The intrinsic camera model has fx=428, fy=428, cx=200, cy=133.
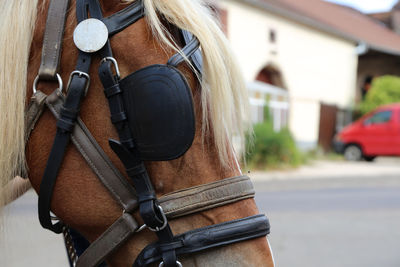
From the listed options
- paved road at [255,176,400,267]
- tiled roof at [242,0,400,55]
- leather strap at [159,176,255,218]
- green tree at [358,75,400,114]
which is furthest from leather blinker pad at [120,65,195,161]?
green tree at [358,75,400,114]

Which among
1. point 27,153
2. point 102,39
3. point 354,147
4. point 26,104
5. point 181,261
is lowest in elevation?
point 354,147

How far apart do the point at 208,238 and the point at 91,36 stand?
0.61 m

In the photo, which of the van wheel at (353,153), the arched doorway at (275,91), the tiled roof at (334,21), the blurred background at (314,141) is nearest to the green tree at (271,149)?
the blurred background at (314,141)

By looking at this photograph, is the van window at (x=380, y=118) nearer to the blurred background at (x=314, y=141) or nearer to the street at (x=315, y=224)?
the blurred background at (x=314, y=141)

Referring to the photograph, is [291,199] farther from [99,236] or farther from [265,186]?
[99,236]

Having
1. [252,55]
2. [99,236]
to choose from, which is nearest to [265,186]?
[252,55]

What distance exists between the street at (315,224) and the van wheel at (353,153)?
375 centimetres

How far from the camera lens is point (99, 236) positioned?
3.84 ft

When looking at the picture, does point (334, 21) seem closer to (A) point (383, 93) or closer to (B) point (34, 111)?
(A) point (383, 93)

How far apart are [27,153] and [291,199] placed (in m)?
7.13

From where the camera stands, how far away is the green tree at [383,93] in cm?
1738

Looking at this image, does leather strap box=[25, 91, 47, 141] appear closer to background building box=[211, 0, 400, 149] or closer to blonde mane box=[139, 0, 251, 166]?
blonde mane box=[139, 0, 251, 166]

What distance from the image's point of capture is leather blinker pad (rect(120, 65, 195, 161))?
3.57ft

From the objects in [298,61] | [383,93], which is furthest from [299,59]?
[383,93]
